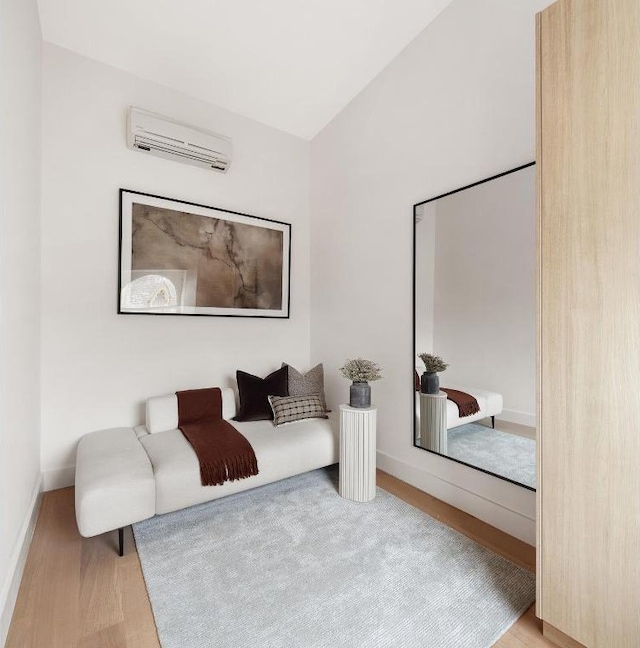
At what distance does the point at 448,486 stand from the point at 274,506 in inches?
43.6

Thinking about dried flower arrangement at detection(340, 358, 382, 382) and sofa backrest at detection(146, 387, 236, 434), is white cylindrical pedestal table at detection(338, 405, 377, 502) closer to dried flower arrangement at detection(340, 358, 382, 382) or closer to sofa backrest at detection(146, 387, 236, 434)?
dried flower arrangement at detection(340, 358, 382, 382)

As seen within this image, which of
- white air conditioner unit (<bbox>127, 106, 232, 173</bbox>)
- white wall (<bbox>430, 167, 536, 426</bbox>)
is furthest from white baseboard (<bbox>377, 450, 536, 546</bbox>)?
white air conditioner unit (<bbox>127, 106, 232, 173</bbox>)

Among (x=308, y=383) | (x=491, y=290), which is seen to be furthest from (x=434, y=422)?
(x=308, y=383)

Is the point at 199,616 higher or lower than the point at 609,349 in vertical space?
lower

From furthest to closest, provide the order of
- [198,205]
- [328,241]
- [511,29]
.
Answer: [328,241] < [198,205] < [511,29]

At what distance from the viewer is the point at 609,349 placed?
1.14m

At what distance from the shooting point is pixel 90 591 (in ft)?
4.96

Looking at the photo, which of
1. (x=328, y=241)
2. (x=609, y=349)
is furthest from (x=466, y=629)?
(x=328, y=241)

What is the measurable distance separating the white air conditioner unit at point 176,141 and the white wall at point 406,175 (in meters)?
0.99

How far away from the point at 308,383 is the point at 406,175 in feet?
5.86

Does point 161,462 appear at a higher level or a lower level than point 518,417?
lower

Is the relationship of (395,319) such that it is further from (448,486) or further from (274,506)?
(274,506)

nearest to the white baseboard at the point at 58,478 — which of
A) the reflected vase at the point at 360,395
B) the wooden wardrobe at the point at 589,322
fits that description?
the reflected vase at the point at 360,395

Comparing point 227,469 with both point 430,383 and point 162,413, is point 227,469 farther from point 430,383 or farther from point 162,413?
point 430,383
